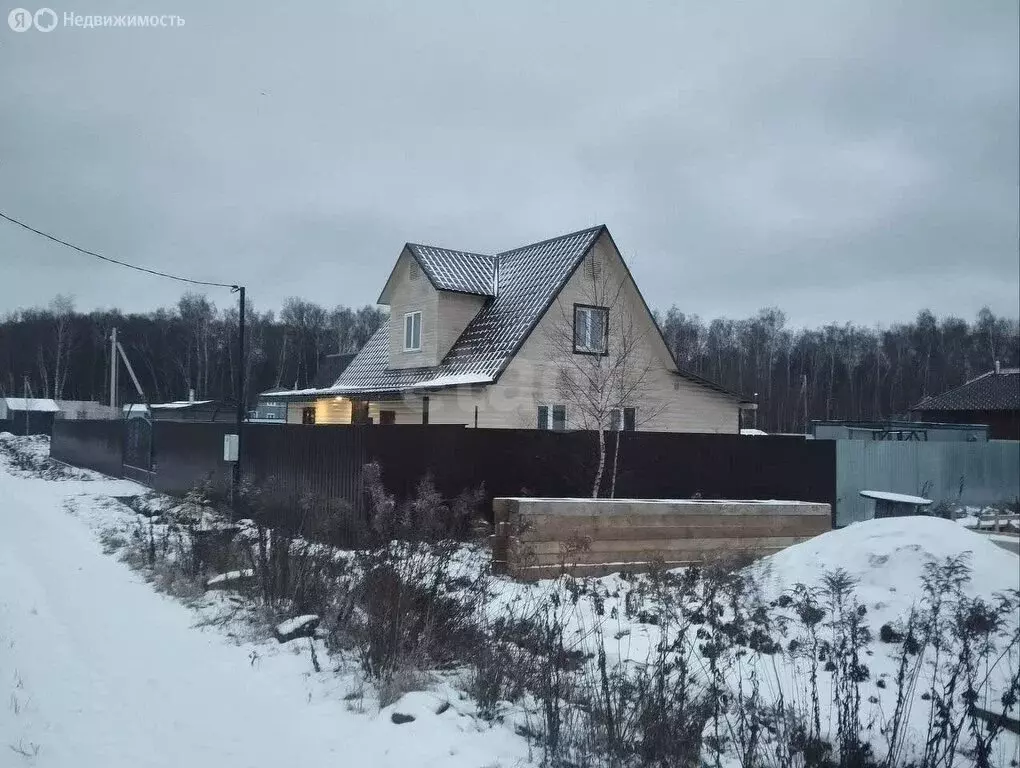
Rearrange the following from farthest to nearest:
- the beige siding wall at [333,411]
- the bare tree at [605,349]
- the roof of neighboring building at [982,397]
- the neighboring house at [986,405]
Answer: the beige siding wall at [333,411] < the bare tree at [605,349] < the neighboring house at [986,405] < the roof of neighboring building at [982,397]

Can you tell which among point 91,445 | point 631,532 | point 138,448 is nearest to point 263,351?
point 631,532

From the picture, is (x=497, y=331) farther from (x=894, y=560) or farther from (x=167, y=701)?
(x=167, y=701)

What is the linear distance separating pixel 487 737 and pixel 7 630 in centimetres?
327

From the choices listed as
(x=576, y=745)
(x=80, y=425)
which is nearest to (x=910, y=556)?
(x=576, y=745)

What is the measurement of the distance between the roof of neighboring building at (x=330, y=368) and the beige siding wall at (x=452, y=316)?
210cm

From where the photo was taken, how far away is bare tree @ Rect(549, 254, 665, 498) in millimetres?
16500

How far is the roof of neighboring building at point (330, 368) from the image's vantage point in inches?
585

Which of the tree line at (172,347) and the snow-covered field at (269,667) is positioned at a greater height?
the tree line at (172,347)

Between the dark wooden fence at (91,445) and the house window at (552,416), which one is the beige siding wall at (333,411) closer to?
the dark wooden fence at (91,445)

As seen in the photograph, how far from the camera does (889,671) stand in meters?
5.71

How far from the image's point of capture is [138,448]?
19.6 metres

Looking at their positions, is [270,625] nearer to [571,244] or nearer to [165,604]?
[165,604]

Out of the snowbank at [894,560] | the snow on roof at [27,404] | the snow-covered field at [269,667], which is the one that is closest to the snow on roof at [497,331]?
the snow on roof at [27,404]

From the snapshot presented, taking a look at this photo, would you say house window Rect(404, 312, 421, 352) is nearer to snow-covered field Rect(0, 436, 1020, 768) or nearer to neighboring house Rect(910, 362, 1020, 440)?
neighboring house Rect(910, 362, 1020, 440)
